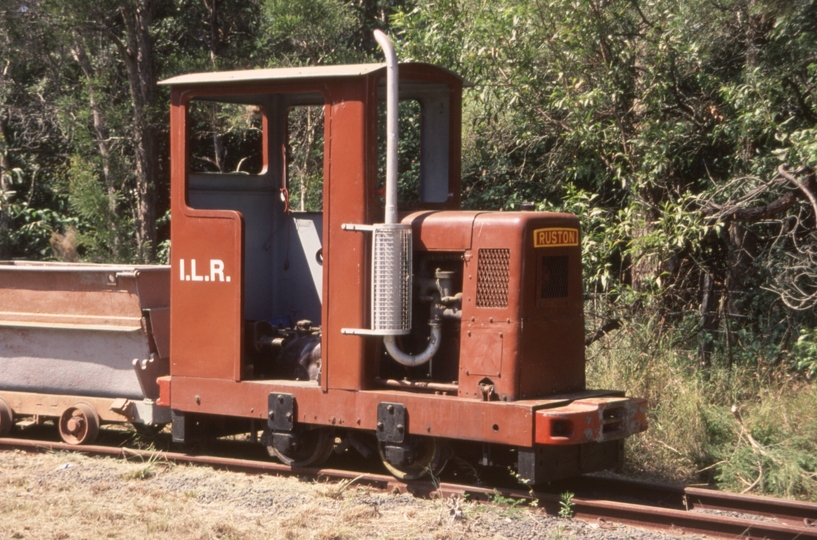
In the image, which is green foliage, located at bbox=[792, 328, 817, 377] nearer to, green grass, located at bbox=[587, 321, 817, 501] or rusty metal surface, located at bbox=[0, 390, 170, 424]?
green grass, located at bbox=[587, 321, 817, 501]

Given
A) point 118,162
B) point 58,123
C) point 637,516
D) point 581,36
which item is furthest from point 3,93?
point 637,516

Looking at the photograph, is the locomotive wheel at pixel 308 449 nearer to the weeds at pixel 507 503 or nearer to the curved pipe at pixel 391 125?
the weeds at pixel 507 503

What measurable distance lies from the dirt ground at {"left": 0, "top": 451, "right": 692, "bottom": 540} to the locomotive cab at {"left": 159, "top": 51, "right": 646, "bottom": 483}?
32cm

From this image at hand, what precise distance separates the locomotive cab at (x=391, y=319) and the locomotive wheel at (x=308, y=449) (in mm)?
15

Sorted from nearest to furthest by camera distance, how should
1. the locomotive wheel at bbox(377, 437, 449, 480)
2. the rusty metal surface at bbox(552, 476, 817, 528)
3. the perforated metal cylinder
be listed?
the rusty metal surface at bbox(552, 476, 817, 528) → the perforated metal cylinder → the locomotive wheel at bbox(377, 437, 449, 480)

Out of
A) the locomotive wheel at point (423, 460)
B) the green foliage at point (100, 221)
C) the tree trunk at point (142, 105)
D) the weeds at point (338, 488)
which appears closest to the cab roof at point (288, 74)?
the locomotive wheel at point (423, 460)

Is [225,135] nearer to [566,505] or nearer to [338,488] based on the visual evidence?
[338,488]

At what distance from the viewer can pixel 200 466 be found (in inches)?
268

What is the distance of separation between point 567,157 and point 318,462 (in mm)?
4887

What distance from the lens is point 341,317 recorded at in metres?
6.05

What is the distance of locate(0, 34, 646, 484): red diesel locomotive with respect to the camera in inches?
226

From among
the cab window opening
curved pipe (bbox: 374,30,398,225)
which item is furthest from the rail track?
the cab window opening

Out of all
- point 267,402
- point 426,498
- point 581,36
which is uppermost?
point 581,36

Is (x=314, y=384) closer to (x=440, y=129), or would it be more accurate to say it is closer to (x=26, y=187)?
(x=440, y=129)
